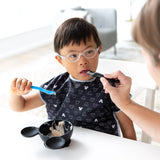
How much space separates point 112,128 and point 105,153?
11.9 inches

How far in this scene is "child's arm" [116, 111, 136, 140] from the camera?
1042mm

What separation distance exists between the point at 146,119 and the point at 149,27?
0.42m

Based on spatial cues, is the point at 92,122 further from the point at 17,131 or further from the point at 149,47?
the point at 149,47

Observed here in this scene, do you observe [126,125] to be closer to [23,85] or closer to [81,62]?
[81,62]

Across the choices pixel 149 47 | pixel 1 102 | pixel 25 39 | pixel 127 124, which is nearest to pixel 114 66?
pixel 127 124

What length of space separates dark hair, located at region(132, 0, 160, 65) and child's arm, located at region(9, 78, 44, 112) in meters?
0.54

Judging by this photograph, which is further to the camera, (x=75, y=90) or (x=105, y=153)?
(x=75, y=90)

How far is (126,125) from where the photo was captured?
1.05m

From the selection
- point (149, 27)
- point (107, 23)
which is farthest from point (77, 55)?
point (107, 23)

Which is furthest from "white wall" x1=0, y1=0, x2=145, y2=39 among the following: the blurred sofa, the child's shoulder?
the child's shoulder

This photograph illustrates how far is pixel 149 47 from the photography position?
489mm

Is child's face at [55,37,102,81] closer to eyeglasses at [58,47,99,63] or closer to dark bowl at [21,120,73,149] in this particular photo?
eyeglasses at [58,47,99,63]

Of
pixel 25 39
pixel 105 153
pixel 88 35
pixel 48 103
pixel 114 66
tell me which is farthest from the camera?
pixel 25 39

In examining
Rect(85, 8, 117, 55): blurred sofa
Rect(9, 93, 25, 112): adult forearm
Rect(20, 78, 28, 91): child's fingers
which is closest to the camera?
Rect(20, 78, 28, 91): child's fingers
